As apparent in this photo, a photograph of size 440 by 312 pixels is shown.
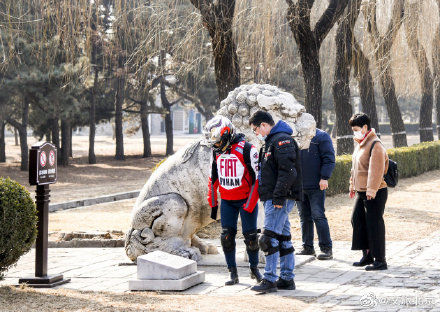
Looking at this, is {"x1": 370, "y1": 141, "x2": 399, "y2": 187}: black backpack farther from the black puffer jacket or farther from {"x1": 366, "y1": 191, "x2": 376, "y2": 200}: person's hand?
the black puffer jacket

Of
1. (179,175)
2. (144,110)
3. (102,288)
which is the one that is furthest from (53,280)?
(144,110)

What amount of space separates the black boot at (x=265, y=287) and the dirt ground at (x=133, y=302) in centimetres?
19

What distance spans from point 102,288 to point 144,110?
95.4 ft

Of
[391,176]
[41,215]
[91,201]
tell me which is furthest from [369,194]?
[91,201]

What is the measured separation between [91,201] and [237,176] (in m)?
12.1

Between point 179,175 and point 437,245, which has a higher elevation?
point 179,175

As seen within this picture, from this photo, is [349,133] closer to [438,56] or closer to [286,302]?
[438,56]

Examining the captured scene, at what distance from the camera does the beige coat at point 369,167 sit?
25.4 feet

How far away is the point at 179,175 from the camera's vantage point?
8141 millimetres

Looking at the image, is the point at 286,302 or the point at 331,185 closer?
the point at 286,302

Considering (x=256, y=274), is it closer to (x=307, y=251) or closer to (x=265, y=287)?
(x=265, y=287)

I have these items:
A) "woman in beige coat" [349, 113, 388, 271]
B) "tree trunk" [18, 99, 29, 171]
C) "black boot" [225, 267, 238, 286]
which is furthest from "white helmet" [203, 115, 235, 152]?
"tree trunk" [18, 99, 29, 171]

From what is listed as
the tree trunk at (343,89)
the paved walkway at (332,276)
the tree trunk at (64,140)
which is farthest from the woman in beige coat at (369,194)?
the tree trunk at (64,140)

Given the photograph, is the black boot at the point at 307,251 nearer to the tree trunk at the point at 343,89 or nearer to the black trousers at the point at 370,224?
the black trousers at the point at 370,224
